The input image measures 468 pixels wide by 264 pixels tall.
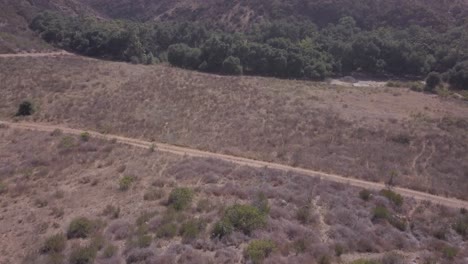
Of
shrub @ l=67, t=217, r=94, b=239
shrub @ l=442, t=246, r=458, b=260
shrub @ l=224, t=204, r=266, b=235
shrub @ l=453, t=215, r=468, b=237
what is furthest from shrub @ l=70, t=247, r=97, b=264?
shrub @ l=453, t=215, r=468, b=237

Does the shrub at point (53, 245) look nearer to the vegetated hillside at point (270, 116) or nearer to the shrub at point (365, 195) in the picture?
the vegetated hillside at point (270, 116)

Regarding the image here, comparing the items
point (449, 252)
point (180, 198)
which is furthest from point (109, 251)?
point (449, 252)

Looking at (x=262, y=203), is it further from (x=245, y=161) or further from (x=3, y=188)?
(x=3, y=188)

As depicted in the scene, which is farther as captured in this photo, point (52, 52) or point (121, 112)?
point (52, 52)

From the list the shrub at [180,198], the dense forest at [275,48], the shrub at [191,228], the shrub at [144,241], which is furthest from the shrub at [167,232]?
the dense forest at [275,48]

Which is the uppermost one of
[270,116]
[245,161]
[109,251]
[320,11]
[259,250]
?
[320,11]

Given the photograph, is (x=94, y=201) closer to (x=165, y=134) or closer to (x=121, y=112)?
(x=165, y=134)

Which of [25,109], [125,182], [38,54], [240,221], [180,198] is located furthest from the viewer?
[38,54]

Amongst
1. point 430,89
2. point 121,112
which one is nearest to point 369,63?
point 430,89
